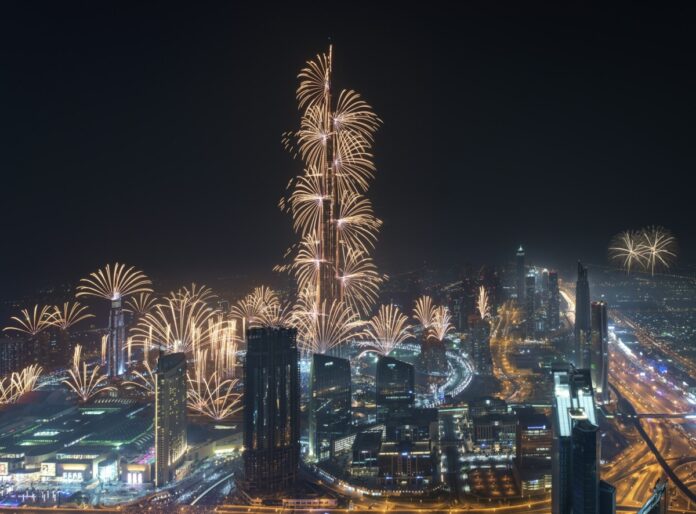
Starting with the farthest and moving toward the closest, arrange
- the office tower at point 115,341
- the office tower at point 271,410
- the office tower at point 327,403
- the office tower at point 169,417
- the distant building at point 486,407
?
the office tower at point 115,341 → the distant building at point 486,407 → the office tower at point 327,403 → the office tower at point 169,417 → the office tower at point 271,410

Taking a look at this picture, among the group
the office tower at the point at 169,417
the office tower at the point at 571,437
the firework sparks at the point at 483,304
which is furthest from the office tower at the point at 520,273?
the office tower at the point at 571,437

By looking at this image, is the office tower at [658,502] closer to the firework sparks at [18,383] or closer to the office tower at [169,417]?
the office tower at [169,417]

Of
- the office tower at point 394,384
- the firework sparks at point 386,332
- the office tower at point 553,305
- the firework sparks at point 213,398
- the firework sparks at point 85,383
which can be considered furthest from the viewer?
the office tower at point 553,305

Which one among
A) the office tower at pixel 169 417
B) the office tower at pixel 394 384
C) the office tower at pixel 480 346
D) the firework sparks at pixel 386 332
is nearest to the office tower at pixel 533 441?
the office tower at pixel 394 384

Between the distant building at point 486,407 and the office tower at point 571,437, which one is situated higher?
the office tower at point 571,437

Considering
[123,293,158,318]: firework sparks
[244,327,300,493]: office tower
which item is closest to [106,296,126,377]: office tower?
[123,293,158,318]: firework sparks

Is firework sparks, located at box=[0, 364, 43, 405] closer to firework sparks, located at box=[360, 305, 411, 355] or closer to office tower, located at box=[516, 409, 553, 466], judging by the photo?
firework sparks, located at box=[360, 305, 411, 355]

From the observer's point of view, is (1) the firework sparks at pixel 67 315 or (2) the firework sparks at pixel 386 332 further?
(1) the firework sparks at pixel 67 315

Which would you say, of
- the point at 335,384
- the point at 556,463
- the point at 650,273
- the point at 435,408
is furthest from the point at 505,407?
the point at 556,463

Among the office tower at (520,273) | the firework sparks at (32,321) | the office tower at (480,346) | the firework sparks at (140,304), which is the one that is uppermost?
the office tower at (520,273)
